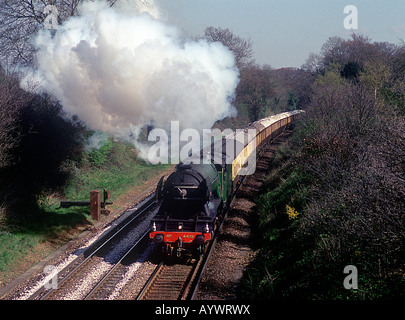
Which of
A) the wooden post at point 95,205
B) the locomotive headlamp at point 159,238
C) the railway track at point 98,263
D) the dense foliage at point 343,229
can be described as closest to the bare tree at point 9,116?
the wooden post at point 95,205

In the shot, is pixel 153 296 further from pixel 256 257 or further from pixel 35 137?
pixel 35 137

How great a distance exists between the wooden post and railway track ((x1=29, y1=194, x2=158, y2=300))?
132cm

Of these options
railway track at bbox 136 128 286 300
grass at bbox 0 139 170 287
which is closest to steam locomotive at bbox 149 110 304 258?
railway track at bbox 136 128 286 300

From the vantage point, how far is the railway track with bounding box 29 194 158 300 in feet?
34.5

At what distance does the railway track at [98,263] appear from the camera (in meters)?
10.5

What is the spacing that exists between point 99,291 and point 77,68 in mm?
8968

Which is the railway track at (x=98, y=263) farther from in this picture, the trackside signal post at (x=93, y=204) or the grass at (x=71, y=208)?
the grass at (x=71, y=208)

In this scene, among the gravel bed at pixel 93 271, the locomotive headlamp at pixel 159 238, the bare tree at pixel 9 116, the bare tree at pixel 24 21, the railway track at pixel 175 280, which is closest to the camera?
the railway track at pixel 175 280

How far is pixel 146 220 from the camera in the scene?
1755 centimetres

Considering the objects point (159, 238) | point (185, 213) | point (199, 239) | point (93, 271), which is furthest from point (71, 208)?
point (199, 239)

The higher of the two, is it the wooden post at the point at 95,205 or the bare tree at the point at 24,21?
the bare tree at the point at 24,21

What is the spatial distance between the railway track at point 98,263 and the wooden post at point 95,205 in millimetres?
1320

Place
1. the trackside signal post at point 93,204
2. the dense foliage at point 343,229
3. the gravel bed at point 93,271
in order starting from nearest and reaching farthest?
the dense foliage at point 343,229 → the gravel bed at point 93,271 → the trackside signal post at point 93,204
